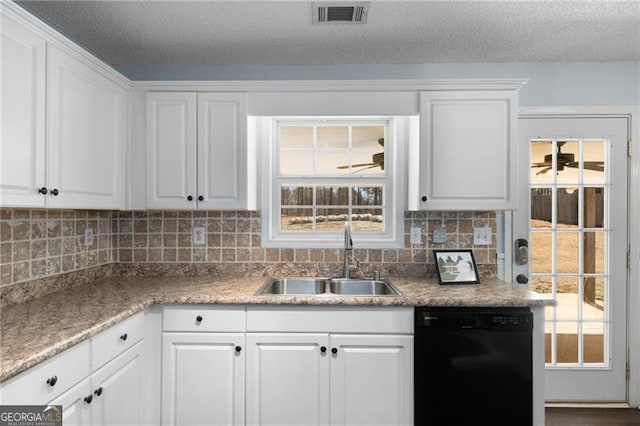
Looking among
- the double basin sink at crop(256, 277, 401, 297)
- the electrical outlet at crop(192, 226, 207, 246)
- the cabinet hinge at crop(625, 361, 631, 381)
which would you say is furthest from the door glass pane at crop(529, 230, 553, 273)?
the electrical outlet at crop(192, 226, 207, 246)

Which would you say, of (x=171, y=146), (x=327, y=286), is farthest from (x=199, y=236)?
(x=327, y=286)

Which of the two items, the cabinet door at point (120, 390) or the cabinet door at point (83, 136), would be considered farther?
the cabinet door at point (83, 136)

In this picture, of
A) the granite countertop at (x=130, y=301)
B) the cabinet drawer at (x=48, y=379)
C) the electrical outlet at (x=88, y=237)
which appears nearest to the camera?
the cabinet drawer at (x=48, y=379)

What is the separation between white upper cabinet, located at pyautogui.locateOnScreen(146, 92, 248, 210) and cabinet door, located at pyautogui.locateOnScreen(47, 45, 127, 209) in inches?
7.6

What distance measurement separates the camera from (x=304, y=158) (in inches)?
110

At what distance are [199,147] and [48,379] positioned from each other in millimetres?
1459

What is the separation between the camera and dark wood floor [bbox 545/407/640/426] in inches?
99.5

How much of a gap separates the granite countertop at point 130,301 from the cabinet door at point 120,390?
8.1 inches

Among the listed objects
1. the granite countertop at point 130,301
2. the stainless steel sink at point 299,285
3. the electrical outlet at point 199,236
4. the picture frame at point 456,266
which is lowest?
the stainless steel sink at point 299,285

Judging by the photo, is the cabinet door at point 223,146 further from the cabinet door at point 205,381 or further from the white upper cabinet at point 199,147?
the cabinet door at point 205,381

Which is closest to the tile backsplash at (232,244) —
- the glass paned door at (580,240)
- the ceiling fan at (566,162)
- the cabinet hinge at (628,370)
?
the glass paned door at (580,240)

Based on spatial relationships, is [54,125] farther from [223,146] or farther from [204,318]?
[204,318]

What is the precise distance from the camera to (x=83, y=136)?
6.40 feet

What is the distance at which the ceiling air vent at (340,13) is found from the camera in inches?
78.1
